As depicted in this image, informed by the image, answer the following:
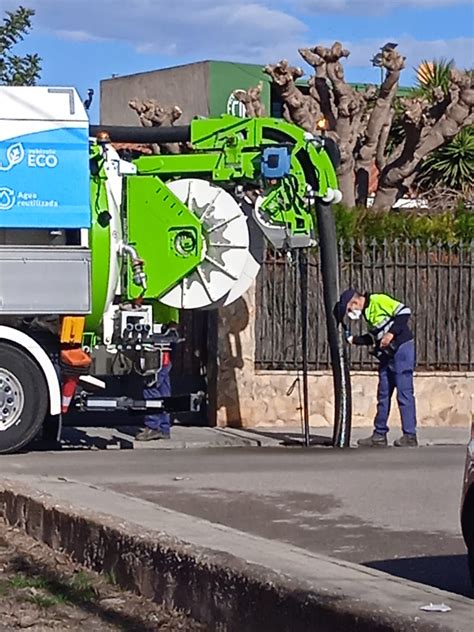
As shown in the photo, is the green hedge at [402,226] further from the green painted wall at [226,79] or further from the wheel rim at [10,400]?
the green painted wall at [226,79]

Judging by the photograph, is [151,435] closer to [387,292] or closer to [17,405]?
[17,405]

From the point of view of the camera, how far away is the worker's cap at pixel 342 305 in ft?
43.4

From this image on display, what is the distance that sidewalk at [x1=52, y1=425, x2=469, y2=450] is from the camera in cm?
1389

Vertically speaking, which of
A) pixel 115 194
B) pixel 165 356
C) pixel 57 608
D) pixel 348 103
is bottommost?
pixel 57 608

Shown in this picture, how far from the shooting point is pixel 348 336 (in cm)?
1374

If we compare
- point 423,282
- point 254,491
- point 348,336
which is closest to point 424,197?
point 423,282

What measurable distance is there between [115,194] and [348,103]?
9.66 metres

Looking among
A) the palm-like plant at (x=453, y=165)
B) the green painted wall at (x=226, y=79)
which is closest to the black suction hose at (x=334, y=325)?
the palm-like plant at (x=453, y=165)

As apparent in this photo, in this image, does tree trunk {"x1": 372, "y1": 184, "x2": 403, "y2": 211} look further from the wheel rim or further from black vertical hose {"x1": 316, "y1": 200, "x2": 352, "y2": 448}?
the wheel rim

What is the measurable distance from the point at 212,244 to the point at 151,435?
78.1 inches

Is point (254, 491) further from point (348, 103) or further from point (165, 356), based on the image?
point (348, 103)

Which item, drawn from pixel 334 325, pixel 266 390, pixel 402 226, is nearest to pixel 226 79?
pixel 402 226

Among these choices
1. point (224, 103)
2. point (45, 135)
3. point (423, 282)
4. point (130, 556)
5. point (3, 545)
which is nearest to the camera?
point (130, 556)

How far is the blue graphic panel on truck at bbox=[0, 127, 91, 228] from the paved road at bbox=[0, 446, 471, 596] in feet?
6.94
